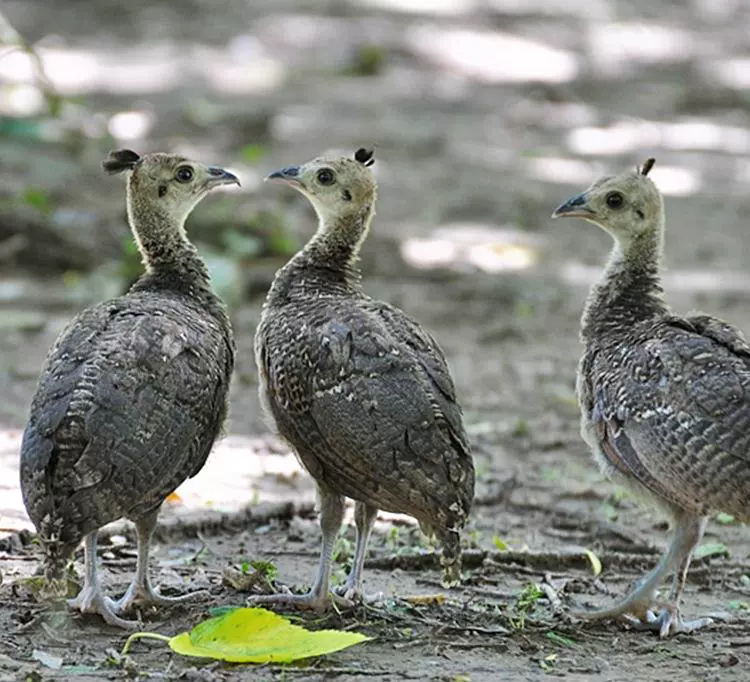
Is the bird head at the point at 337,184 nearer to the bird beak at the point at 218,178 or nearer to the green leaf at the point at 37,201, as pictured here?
the bird beak at the point at 218,178

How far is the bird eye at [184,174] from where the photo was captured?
6.88m

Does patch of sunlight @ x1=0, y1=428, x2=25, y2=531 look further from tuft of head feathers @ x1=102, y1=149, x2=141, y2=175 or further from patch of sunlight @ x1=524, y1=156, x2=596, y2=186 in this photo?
patch of sunlight @ x1=524, y1=156, x2=596, y2=186

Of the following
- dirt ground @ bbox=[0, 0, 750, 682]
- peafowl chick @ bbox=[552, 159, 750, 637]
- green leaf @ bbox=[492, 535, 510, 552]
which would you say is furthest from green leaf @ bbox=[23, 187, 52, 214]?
peafowl chick @ bbox=[552, 159, 750, 637]

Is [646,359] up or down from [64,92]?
down

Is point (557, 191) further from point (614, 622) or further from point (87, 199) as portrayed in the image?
point (614, 622)

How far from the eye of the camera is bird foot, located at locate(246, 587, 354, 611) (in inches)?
239

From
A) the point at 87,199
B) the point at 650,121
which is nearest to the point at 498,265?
the point at 87,199

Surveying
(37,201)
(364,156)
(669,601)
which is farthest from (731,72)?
(669,601)

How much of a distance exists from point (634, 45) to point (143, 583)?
16348mm

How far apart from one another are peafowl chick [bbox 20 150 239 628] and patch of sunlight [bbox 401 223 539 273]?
226 inches

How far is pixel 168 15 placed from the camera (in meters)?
21.0

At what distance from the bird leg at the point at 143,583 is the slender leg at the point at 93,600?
0.11m

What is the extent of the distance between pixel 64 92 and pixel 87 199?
4.38m

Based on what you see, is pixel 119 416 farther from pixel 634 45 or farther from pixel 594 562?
pixel 634 45
